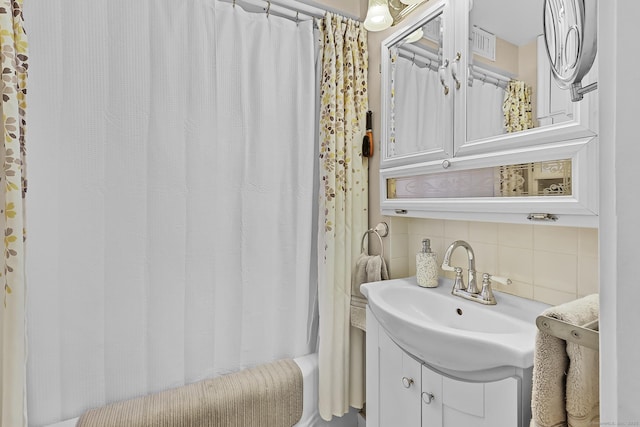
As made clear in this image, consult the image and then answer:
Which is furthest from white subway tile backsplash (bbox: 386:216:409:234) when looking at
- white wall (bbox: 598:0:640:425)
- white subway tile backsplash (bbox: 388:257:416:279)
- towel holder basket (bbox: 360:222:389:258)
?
white wall (bbox: 598:0:640:425)

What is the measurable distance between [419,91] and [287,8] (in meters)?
0.73

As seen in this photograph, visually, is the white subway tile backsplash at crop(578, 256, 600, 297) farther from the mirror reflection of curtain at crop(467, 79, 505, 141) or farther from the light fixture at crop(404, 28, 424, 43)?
the light fixture at crop(404, 28, 424, 43)

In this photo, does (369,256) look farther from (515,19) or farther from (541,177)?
(515,19)

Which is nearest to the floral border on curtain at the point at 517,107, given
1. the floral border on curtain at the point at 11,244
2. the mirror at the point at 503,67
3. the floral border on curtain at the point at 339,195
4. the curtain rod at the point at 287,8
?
the mirror at the point at 503,67

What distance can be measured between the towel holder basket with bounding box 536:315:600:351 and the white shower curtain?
3.59 feet

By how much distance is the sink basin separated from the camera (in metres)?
0.79

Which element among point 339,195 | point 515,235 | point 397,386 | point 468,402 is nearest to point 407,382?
point 397,386

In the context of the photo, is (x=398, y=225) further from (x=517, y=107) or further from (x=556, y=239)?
(x=517, y=107)

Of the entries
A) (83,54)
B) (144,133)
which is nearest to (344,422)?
(144,133)

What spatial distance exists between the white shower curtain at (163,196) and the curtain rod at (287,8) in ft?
0.17

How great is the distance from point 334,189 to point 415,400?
0.88 metres

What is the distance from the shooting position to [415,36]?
1.31 m

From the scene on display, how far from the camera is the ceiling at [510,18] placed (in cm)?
88

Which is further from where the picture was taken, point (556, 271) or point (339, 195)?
point (339, 195)
